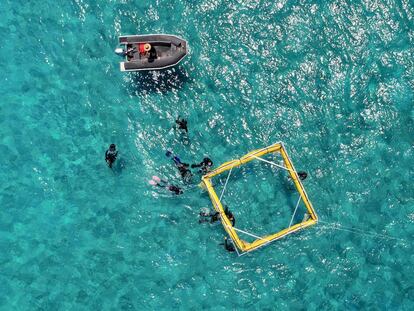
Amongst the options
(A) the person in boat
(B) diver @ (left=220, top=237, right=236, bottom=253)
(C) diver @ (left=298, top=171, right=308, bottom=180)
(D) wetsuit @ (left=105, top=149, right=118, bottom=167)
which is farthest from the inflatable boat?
(B) diver @ (left=220, top=237, right=236, bottom=253)

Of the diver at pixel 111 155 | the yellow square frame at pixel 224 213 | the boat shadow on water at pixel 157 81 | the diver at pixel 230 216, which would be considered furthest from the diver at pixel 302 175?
the diver at pixel 111 155

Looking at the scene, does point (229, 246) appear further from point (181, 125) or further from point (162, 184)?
point (181, 125)

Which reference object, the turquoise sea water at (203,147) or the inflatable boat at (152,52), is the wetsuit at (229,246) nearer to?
the turquoise sea water at (203,147)

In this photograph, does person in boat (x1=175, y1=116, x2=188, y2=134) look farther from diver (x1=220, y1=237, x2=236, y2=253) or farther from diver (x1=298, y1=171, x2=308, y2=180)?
diver (x1=298, y1=171, x2=308, y2=180)

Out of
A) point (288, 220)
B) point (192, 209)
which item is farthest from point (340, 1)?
point (192, 209)

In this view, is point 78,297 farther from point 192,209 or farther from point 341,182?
point 341,182

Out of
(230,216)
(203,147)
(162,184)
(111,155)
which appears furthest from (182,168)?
(111,155)

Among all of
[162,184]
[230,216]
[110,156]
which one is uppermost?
[110,156]
